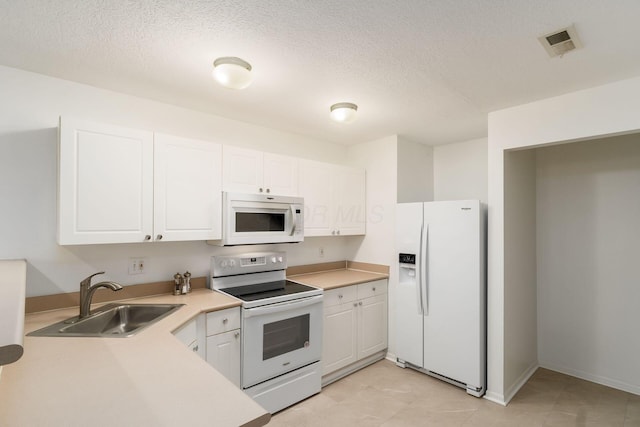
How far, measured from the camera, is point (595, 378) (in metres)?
2.95

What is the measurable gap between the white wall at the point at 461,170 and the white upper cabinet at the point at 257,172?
1973 millimetres

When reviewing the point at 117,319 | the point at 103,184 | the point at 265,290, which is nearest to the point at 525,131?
the point at 265,290

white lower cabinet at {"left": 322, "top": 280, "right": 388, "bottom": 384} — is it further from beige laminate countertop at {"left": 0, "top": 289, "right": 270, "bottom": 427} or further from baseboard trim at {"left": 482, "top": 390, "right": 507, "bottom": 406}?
beige laminate countertop at {"left": 0, "top": 289, "right": 270, "bottom": 427}

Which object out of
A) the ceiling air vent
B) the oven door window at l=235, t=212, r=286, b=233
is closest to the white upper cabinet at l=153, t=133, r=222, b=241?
the oven door window at l=235, t=212, r=286, b=233

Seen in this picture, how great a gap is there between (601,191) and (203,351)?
147 inches

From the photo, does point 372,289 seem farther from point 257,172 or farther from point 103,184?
point 103,184

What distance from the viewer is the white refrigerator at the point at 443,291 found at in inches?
107

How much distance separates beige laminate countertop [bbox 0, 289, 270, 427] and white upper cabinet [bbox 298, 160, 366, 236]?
1.90 metres

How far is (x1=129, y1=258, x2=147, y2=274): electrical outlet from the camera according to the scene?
238 cm

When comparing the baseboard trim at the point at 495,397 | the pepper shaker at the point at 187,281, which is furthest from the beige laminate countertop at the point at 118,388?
the baseboard trim at the point at 495,397

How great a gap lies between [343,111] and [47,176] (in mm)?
2122

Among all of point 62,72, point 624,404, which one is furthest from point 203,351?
point 624,404

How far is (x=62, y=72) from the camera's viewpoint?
2029 millimetres

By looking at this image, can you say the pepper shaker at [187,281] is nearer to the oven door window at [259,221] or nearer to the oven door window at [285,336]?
the oven door window at [259,221]
